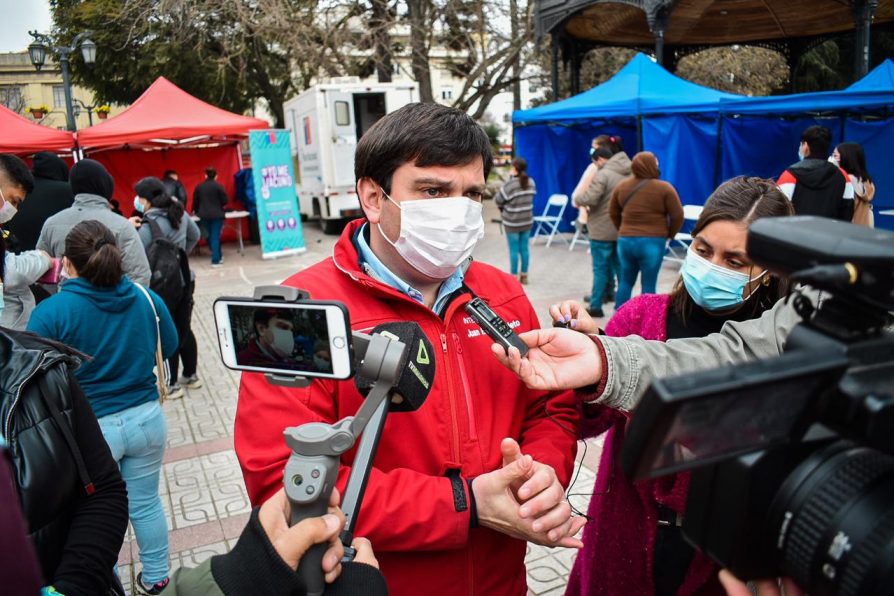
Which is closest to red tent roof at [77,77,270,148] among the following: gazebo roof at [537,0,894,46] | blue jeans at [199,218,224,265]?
blue jeans at [199,218,224,265]

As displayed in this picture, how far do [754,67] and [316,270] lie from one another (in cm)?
2480

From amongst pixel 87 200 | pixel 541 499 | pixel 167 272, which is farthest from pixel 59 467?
pixel 167 272

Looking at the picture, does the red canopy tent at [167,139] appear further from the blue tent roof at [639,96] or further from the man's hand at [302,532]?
the man's hand at [302,532]

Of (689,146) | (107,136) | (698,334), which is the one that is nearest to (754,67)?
(689,146)

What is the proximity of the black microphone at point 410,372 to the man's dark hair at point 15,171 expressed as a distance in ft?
14.1

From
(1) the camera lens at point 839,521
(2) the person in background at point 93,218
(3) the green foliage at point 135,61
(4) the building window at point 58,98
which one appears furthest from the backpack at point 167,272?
(4) the building window at point 58,98

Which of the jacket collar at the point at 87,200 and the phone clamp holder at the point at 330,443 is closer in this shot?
the phone clamp holder at the point at 330,443

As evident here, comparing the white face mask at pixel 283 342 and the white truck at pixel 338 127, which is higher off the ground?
the white truck at pixel 338 127

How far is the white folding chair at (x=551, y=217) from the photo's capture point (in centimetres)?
1276

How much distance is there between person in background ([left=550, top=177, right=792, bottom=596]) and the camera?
73.9 inches

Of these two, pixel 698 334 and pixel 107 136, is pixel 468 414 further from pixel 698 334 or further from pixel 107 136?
pixel 107 136

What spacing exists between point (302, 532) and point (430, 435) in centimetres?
63

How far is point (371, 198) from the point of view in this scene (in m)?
1.89

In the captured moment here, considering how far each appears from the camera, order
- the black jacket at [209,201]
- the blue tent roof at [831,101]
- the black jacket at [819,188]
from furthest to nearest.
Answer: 1. the black jacket at [209,201]
2. the blue tent roof at [831,101]
3. the black jacket at [819,188]
